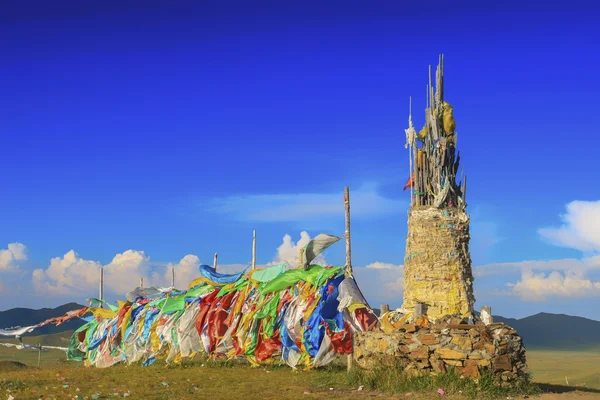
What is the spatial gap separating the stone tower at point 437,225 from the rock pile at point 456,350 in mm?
9703

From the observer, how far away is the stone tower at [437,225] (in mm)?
25422

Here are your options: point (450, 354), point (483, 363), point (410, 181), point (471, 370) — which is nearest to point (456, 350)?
point (450, 354)

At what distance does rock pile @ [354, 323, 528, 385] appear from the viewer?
14289 millimetres

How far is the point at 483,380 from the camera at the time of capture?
46.2ft

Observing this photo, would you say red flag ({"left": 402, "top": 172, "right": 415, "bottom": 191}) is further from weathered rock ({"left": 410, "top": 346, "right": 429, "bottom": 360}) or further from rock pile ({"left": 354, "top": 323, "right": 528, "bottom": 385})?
weathered rock ({"left": 410, "top": 346, "right": 429, "bottom": 360})

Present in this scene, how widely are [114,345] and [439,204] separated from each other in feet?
47.7

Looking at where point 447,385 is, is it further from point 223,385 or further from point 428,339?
point 223,385

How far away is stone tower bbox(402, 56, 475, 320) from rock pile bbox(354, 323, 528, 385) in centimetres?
970

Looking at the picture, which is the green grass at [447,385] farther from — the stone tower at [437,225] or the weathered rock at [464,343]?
the stone tower at [437,225]

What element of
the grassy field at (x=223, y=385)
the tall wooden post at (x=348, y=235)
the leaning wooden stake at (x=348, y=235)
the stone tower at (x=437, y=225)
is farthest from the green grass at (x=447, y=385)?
the stone tower at (x=437, y=225)

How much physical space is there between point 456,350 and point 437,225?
1212cm

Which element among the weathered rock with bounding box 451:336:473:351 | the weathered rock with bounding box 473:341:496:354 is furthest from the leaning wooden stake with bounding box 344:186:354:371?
the weathered rock with bounding box 473:341:496:354

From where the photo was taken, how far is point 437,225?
26141 millimetres

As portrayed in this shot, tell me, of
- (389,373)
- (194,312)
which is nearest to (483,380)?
(389,373)
